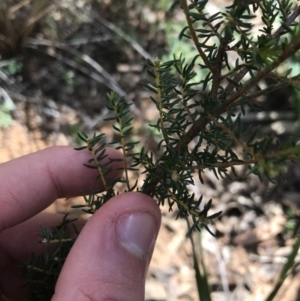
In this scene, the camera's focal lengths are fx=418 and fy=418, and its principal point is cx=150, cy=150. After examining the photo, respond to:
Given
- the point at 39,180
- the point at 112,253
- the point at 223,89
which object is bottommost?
the point at 112,253

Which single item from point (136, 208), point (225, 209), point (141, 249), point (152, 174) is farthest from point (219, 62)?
point (225, 209)

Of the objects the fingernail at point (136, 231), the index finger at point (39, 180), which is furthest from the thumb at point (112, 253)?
the index finger at point (39, 180)

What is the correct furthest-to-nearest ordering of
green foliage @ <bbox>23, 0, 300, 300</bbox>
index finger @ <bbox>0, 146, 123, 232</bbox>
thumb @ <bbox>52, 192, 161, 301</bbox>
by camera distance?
index finger @ <bbox>0, 146, 123, 232</bbox> < thumb @ <bbox>52, 192, 161, 301</bbox> < green foliage @ <bbox>23, 0, 300, 300</bbox>

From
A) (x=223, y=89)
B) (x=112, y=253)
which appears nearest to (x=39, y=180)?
(x=112, y=253)

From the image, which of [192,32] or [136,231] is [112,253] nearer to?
[136,231]

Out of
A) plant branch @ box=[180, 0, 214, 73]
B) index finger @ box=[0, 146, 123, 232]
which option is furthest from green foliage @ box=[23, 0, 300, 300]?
index finger @ box=[0, 146, 123, 232]

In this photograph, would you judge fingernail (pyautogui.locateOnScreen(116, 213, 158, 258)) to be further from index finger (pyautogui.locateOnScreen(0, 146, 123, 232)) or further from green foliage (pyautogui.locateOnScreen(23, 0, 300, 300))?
index finger (pyautogui.locateOnScreen(0, 146, 123, 232))

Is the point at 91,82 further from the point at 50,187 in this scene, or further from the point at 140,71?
the point at 50,187
